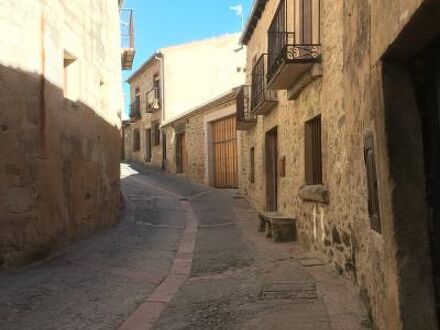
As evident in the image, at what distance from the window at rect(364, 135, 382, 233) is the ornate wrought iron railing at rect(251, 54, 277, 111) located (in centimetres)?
672

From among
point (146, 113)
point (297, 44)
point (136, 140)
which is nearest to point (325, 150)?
point (297, 44)

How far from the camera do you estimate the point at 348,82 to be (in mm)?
4668

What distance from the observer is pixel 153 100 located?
2856 cm

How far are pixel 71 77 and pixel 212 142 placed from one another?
11.9 meters

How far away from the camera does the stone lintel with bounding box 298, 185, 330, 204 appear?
6942mm

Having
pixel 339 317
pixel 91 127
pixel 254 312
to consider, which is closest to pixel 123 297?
pixel 254 312

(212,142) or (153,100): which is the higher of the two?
(153,100)

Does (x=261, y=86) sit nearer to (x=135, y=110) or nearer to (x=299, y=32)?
(x=299, y=32)

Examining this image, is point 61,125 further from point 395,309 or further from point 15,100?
point 395,309

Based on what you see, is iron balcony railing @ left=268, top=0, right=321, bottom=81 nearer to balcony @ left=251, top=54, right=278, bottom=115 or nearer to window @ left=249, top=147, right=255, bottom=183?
balcony @ left=251, top=54, right=278, bottom=115

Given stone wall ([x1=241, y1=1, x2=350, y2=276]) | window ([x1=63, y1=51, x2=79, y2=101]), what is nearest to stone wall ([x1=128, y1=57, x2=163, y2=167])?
stone wall ([x1=241, y1=1, x2=350, y2=276])

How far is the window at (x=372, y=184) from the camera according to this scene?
3.77 metres

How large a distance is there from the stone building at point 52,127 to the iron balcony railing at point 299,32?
3346 mm

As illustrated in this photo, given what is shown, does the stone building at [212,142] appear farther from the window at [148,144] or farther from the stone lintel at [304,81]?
the stone lintel at [304,81]
